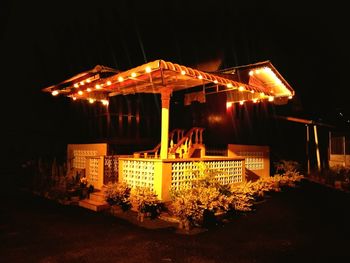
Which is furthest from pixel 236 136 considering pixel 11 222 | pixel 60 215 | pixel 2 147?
Answer: pixel 2 147

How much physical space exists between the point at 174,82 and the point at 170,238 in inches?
233

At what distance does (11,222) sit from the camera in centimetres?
769

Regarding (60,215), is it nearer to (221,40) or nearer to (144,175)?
(144,175)

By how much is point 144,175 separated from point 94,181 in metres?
3.81

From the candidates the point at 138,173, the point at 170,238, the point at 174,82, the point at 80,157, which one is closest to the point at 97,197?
the point at 138,173

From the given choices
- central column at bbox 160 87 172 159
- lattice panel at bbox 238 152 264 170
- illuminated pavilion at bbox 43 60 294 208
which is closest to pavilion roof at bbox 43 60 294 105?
illuminated pavilion at bbox 43 60 294 208

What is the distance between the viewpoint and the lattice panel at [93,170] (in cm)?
1174

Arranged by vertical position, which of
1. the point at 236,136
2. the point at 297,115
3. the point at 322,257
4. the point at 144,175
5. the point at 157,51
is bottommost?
the point at 322,257

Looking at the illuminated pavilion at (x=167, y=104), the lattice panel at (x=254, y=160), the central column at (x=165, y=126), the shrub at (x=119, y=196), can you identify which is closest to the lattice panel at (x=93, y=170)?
the illuminated pavilion at (x=167, y=104)

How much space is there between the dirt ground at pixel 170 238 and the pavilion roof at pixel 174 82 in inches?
171

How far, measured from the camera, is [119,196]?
8609 mm

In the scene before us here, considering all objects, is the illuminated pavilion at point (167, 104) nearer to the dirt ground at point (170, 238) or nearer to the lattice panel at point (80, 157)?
the lattice panel at point (80, 157)

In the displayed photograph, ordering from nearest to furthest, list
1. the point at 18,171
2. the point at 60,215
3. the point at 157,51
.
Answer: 1. the point at 60,215
2. the point at 18,171
3. the point at 157,51

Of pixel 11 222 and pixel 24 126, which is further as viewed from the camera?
pixel 24 126
